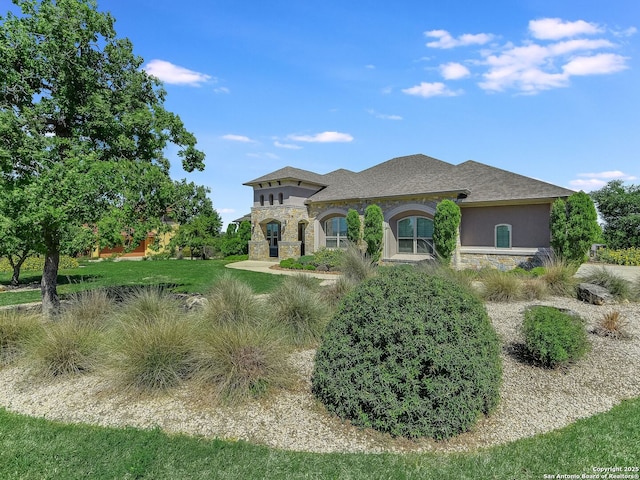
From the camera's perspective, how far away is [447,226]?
51.2ft

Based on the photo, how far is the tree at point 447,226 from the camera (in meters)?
15.5

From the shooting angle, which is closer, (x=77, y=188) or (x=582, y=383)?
(x=582, y=383)

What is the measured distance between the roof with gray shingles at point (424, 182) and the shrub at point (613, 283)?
6.36 m

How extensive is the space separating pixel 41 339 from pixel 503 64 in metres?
10.1

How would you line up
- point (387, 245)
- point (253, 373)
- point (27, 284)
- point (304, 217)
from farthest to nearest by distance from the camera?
point (304, 217) → point (387, 245) → point (27, 284) → point (253, 373)

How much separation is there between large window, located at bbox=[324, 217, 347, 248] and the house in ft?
0.17

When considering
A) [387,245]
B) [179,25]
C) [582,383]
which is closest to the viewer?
[582,383]

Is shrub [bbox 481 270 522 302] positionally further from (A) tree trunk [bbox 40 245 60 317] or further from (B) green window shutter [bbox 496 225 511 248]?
(A) tree trunk [bbox 40 245 60 317]

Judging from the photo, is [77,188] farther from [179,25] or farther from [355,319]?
[355,319]

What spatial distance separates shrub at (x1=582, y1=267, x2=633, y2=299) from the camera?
8539 millimetres

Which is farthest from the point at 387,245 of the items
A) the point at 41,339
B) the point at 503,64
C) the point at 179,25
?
the point at 41,339

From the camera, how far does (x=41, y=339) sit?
4832mm

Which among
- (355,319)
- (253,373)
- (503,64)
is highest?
(503,64)

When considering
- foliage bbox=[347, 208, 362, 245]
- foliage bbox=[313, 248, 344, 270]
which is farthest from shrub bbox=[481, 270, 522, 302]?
foliage bbox=[347, 208, 362, 245]
